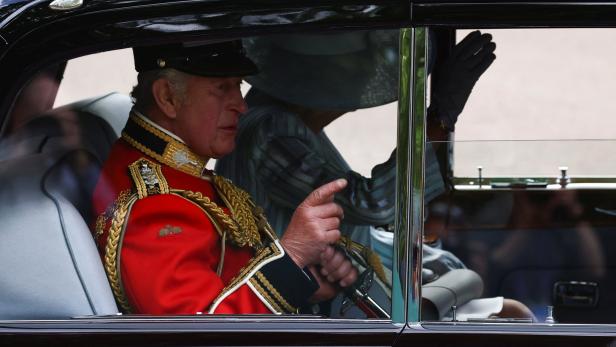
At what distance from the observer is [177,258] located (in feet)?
7.71

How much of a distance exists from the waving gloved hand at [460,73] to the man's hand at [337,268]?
1.13ft

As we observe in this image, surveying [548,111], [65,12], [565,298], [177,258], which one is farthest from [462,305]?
[548,111]

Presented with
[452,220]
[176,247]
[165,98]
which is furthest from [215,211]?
[452,220]

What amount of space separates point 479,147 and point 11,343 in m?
1.00

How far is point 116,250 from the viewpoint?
2.34m

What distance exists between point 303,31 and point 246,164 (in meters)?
0.59

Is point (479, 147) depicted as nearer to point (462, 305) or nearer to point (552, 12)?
point (462, 305)

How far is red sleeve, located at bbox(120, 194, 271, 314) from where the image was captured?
2283mm

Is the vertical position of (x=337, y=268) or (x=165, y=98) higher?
(x=165, y=98)

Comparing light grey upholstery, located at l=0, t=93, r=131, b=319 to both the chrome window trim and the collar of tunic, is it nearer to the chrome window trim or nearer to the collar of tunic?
the collar of tunic

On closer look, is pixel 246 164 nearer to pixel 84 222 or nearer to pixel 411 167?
pixel 84 222

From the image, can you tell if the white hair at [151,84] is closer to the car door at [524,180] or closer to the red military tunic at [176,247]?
the red military tunic at [176,247]

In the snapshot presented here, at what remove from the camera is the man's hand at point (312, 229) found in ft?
7.82

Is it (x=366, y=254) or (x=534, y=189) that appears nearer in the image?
(x=366, y=254)
